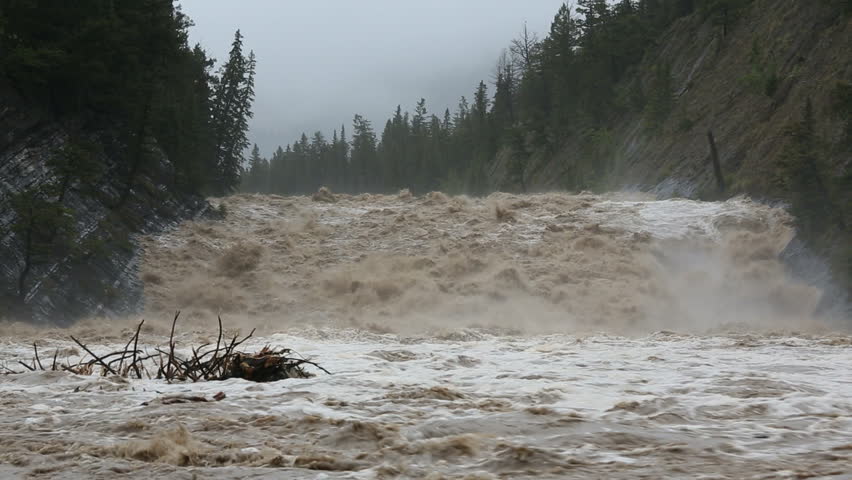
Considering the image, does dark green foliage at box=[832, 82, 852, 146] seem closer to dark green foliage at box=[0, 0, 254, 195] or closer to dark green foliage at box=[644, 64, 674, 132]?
dark green foliage at box=[0, 0, 254, 195]

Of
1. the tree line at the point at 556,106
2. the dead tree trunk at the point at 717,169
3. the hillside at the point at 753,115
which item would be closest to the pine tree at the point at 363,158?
the tree line at the point at 556,106

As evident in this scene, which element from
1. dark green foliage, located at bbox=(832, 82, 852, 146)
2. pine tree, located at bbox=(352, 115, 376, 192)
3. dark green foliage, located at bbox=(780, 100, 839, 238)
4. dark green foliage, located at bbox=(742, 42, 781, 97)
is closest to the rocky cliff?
dark green foliage, located at bbox=(780, 100, 839, 238)

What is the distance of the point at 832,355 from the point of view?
927 centimetres

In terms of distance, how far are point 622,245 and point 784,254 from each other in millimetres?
4296

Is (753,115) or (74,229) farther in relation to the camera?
(753,115)

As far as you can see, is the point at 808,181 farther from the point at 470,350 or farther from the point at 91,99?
the point at 91,99

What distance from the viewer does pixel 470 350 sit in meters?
10.9

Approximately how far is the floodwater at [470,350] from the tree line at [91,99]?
2520 millimetres

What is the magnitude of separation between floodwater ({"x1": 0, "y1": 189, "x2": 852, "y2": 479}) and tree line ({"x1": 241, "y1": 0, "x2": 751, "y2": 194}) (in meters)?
19.6

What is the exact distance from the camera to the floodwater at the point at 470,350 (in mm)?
3785

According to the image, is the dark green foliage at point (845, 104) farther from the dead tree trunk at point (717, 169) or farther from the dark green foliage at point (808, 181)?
the dead tree trunk at point (717, 169)

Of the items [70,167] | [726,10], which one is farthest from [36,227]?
[726,10]

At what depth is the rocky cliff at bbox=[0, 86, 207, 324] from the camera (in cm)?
1605

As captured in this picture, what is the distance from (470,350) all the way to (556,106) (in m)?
48.2
